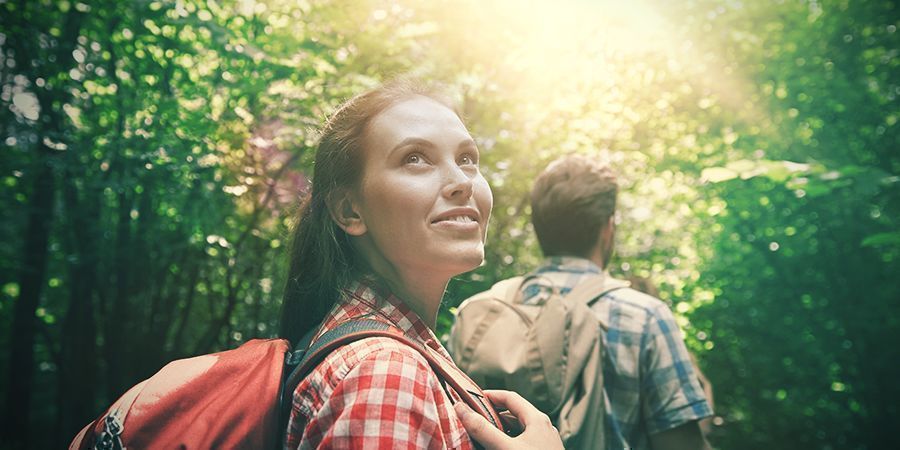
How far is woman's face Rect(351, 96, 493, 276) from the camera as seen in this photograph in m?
1.31

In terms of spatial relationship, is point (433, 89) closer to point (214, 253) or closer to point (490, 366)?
point (490, 366)

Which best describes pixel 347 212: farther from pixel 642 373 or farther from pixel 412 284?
pixel 642 373

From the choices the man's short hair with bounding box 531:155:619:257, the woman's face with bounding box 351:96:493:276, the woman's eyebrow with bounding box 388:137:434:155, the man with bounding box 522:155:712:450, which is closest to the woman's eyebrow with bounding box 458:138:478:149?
the woman's face with bounding box 351:96:493:276

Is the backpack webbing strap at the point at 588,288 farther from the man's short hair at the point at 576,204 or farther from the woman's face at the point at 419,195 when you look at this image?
the woman's face at the point at 419,195

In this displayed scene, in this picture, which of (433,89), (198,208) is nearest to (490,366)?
(433,89)

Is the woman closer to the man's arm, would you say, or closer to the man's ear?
the man's ear

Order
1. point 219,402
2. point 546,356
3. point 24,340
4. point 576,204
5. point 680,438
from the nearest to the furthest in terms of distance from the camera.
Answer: point 219,402
point 546,356
point 680,438
point 576,204
point 24,340

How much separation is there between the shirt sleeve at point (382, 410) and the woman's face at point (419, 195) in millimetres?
358

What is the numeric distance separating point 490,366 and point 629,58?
394 centimetres

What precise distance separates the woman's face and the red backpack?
247mm

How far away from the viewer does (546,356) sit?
192cm

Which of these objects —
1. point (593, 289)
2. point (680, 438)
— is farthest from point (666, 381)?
point (593, 289)

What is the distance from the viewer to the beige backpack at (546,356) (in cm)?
185

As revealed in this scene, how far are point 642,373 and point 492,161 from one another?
1962 millimetres
